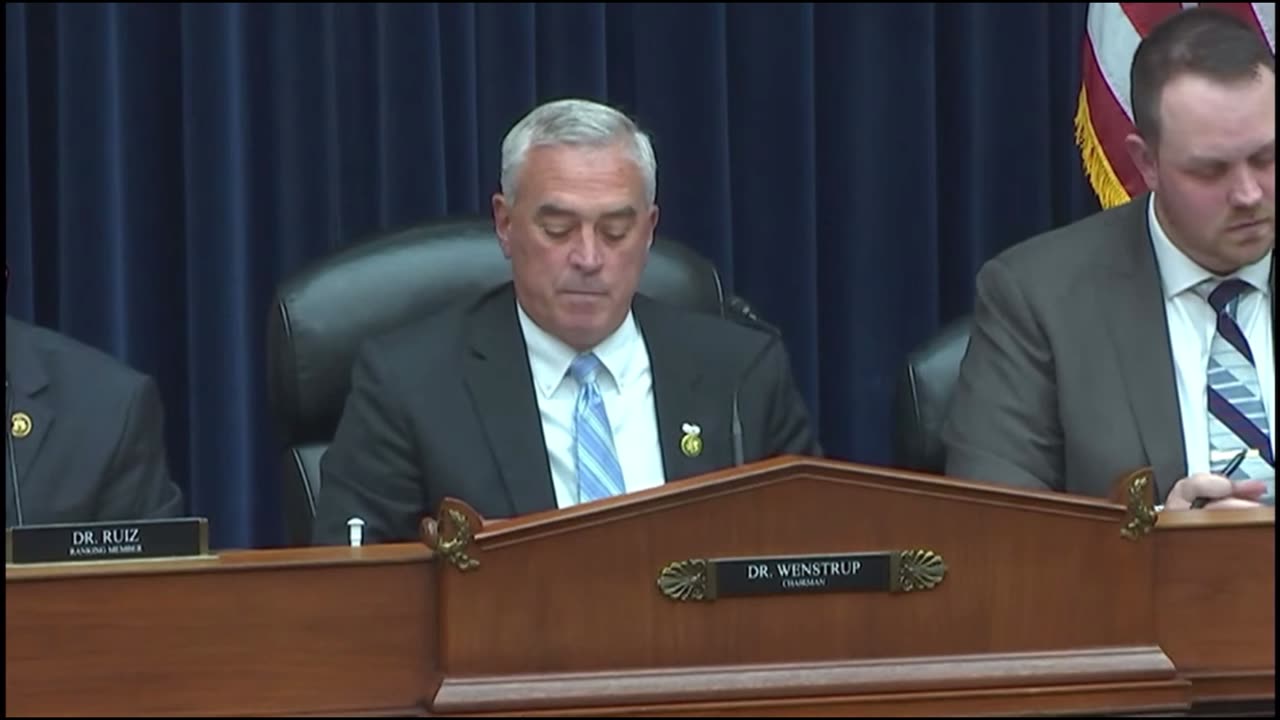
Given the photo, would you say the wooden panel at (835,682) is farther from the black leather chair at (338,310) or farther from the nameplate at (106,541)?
the black leather chair at (338,310)

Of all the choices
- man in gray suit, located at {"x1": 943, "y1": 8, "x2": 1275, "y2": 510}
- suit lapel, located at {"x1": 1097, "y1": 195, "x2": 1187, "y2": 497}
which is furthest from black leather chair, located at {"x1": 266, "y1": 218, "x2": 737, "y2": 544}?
suit lapel, located at {"x1": 1097, "y1": 195, "x2": 1187, "y2": 497}

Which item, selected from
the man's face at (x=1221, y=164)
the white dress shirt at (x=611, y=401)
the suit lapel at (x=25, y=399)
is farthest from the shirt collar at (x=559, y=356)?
the man's face at (x=1221, y=164)

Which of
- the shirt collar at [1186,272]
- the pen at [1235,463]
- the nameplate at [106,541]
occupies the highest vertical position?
the shirt collar at [1186,272]

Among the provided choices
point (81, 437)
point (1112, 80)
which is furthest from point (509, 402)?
point (1112, 80)

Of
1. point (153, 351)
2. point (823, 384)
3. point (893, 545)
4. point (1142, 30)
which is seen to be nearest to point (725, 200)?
point (823, 384)

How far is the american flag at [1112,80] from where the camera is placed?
12.4 ft

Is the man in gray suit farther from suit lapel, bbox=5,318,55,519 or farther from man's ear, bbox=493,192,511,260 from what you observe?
suit lapel, bbox=5,318,55,519

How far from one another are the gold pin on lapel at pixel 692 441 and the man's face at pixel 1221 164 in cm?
65

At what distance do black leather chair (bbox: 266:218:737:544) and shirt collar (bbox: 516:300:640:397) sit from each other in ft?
0.57

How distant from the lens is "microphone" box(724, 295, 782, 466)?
275 centimetres

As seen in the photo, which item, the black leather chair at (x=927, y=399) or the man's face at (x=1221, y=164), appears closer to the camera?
the man's face at (x=1221, y=164)

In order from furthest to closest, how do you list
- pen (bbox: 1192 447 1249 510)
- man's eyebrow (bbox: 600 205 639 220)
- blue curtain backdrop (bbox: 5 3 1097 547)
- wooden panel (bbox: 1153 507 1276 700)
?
blue curtain backdrop (bbox: 5 3 1097 547), man's eyebrow (bbox: 600 205 639 220), pen (bbox: 1192 447 1249 510), wooden panel (bbox: 1153 507 1276 700)

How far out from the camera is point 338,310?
3010 mm

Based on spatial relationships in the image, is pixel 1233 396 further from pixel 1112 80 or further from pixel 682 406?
pixel 1112 80
